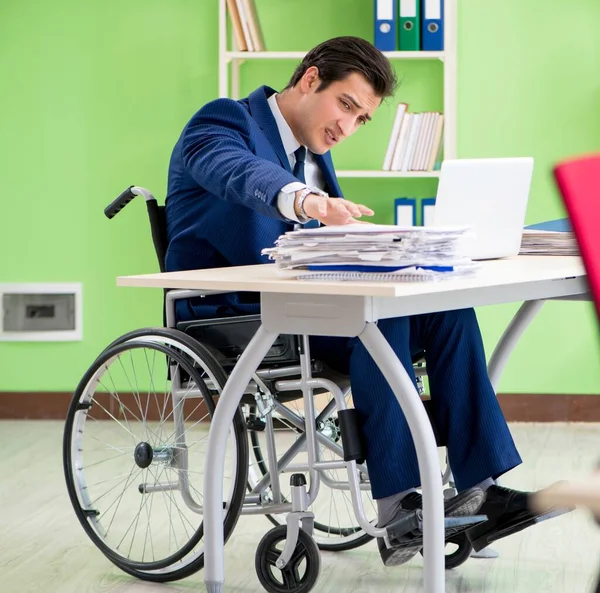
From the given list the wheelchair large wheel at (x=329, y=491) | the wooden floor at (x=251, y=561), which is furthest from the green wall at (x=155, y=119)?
the wheelchair large wheel at (x=329, y=491)

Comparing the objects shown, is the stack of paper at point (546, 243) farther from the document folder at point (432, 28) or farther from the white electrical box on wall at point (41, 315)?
the white electrical box on wall at point (41, 315)

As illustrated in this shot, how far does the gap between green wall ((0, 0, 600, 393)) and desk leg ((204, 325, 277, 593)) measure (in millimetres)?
2296

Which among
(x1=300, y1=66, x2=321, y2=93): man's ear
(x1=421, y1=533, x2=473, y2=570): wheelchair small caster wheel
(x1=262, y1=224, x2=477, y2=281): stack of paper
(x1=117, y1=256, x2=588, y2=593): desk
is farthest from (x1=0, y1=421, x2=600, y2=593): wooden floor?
(x1=300, y1=66, x2=321, y2=93): man's ear

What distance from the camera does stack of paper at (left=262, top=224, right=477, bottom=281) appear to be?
1412mm

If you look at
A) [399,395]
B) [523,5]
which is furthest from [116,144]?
[399,395]

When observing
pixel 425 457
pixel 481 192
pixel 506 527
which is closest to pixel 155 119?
pixel 481 192

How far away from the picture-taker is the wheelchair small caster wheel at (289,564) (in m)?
1.90

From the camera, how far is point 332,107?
2.15 m

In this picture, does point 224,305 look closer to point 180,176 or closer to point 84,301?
point 180,176

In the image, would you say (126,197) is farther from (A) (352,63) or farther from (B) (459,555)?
(B) (459,555)

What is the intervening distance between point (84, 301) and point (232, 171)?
239 centimetres

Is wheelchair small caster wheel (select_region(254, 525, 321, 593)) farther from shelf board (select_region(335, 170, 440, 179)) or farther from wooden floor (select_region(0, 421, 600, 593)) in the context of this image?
shelf board (select_region(335, 170, 440, 179))

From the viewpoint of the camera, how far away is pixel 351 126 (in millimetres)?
2188

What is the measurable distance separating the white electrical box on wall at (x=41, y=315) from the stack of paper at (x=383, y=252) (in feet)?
8.86
